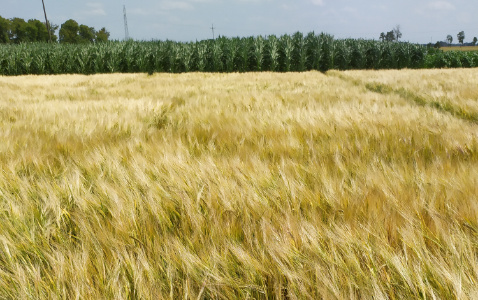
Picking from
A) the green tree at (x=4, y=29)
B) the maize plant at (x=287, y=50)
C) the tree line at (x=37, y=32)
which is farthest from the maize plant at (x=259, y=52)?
the green tree at (x=4, y=29)

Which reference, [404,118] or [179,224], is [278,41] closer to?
[404,118]

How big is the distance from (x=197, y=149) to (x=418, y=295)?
3.86 ft

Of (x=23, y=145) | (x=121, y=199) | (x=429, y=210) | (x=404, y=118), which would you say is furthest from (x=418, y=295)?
(x=404, y=118)

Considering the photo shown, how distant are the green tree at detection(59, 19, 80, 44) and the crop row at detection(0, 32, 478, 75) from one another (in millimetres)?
62507

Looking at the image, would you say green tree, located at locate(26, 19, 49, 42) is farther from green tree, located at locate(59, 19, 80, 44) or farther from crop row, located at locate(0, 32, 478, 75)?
crop row, located at locate(0, 32, 478, 75)

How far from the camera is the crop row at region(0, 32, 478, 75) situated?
60.4ft

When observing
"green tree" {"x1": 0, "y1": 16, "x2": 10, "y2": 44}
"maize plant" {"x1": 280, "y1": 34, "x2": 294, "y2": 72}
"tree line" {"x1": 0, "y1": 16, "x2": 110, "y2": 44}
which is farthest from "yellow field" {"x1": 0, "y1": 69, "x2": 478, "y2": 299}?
"green tree" {"x1": 0, "y1": 16, "x2": 10, "y2": 44}

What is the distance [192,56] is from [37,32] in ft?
227

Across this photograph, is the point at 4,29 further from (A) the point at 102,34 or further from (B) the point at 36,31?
(A) the point at 102,34

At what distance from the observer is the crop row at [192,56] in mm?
18405

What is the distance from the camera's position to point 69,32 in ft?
240

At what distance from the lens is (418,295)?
0.50 m

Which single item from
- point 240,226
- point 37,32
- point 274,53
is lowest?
A: point 240,226

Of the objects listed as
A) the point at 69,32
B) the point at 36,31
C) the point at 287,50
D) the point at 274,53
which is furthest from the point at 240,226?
the point at 69,32
